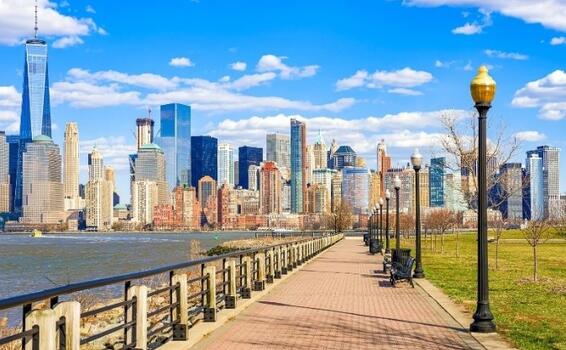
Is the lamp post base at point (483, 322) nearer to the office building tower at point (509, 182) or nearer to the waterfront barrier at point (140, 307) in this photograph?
the waterfront barrier at point (140, 307)

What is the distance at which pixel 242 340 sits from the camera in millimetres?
11031

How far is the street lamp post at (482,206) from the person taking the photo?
38.8ft

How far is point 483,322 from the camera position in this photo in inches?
464

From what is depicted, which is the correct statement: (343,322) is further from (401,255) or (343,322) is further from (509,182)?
(509,182)

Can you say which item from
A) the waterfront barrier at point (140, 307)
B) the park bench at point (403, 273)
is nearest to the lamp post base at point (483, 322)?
the waterfront barrier at point (140, 307)

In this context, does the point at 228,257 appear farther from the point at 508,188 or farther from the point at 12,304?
the point at 508,188

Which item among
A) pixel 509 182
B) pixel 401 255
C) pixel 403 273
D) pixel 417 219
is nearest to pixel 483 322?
pixel 403 273

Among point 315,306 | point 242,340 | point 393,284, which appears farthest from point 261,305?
point 393,284

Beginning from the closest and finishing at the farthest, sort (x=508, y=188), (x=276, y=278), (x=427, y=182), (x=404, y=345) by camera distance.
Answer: (x=404, y=345) → (x=276, y=278) → (x=508, y=188) → (x=427, y=182)

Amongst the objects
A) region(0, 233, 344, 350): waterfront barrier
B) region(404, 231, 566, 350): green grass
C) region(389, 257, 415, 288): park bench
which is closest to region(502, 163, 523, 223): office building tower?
region(404, 231, 566, 350): green grass

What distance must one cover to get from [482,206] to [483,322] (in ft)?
6.02

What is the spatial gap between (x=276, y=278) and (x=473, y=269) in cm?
972

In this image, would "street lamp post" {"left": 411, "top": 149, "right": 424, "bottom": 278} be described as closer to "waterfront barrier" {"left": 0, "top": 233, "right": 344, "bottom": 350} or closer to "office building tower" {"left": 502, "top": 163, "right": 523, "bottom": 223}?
"waterfront barrier" {"left": 0, "top": 233, "right": 344, "bottom": 350}

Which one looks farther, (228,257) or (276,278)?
(276,278)
